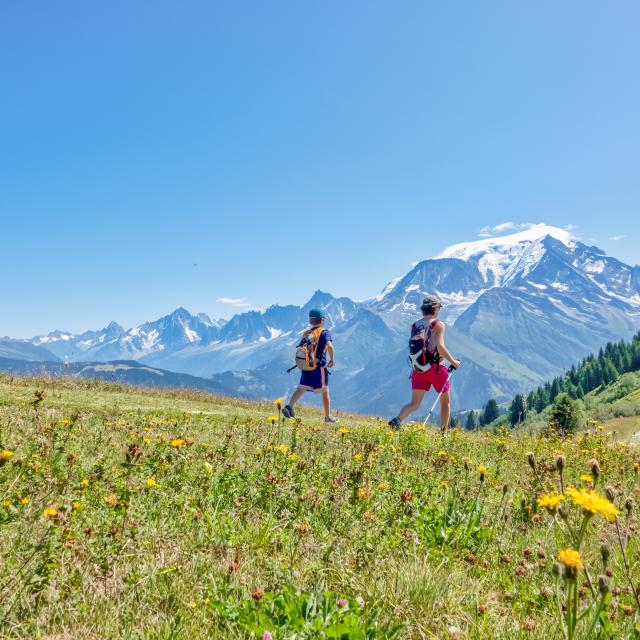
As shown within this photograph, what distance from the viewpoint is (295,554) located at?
3.24m

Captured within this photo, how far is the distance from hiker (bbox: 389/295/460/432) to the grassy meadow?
5.75 meters

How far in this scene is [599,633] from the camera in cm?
235

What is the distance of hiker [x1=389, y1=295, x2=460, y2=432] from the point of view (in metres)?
11.6

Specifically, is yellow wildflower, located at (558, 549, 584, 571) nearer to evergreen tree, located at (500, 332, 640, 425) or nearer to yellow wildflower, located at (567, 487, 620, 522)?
yellow wildflower, located at (567, 487, 620, 522)

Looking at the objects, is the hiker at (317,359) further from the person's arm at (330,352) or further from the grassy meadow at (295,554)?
the grassy meadow at (295,554)

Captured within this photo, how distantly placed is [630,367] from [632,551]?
165224mm

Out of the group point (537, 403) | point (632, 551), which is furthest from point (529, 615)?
point (537, 403)

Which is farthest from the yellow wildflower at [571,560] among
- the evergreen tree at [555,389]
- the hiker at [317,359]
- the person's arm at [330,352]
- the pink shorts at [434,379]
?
the evergreen tree at [555,389]

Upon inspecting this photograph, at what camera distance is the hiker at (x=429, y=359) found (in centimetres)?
1162

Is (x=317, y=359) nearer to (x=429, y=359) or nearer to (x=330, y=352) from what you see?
(x=330, y=352)

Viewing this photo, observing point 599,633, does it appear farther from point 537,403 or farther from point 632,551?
point 537,403

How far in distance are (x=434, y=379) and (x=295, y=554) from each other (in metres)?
9.03

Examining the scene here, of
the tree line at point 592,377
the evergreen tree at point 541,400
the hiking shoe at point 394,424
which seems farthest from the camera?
the evergreen tree at point 541,400

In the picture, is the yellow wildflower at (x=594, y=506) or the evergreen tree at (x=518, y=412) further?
the evergreen tree at (x=518, y=412)
